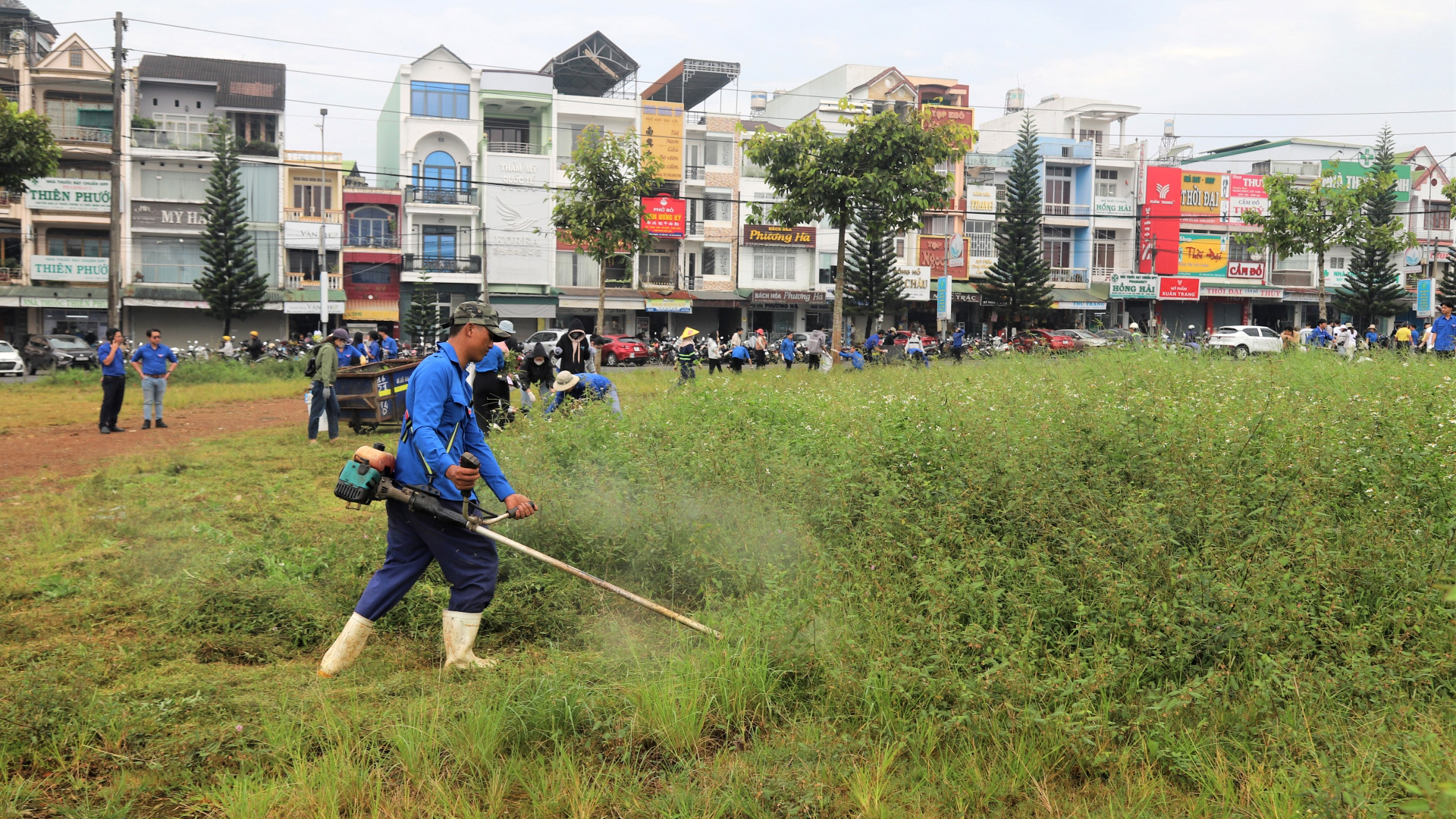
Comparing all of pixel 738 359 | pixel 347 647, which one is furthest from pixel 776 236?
pixel 347 647

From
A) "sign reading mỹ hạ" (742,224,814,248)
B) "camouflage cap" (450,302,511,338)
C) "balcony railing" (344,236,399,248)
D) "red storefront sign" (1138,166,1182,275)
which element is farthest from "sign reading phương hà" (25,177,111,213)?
"red storefront sign" (1138,166,1182,275)

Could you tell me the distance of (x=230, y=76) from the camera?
42812 millimetres

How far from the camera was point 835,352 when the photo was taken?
22375 mm

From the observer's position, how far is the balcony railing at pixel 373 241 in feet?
141

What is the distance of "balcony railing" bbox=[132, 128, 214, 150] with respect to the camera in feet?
133

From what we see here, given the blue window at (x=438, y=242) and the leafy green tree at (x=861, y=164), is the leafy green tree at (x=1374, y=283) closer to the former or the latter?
the leafy green tree at (x=861, y=164)

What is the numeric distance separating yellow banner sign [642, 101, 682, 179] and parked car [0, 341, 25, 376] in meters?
25.6

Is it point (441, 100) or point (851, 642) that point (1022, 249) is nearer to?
point (441, 100)

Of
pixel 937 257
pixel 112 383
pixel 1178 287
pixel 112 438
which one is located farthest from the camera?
pixel 1178 287

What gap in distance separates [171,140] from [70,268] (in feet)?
21.7

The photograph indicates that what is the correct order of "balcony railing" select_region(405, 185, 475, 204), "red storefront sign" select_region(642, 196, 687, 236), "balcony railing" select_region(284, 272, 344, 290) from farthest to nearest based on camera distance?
1. "red storefront sign" select_region(642, 196, 687, 236)
2. "balcony railing" select_region(405, 185, 475, 204)
3. "balcony railing" select_region(284, 272, 344, 290)

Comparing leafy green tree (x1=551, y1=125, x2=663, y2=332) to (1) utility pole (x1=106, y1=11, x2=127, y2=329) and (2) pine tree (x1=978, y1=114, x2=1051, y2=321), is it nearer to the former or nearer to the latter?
(1) utility pole (x1=106, y1=11, x2=127, y2=329)

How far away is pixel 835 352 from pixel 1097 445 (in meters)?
16.0

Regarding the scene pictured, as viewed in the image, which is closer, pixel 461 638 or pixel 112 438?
pixel 461 638
